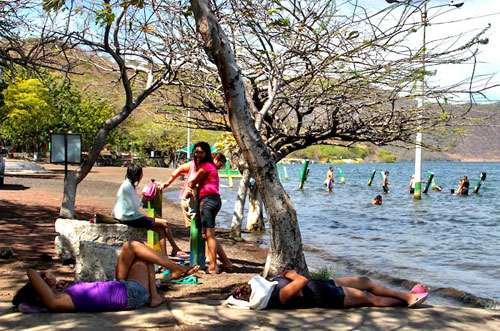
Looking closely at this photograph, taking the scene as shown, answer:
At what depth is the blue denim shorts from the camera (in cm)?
537

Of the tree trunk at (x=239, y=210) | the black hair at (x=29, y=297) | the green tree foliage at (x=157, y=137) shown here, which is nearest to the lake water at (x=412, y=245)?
the tree trunk at (x=239, y=210)

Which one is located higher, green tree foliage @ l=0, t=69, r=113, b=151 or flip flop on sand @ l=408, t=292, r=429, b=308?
green tree foliage @ l=0, t=69, r=113, b=151

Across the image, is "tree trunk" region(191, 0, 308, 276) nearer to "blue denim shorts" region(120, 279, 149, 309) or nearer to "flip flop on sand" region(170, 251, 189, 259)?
"blue denim shorts" region(120, 279, 149, 309)

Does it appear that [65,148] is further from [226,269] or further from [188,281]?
[188,281]

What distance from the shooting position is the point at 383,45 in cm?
785

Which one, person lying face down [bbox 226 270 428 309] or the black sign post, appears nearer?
person lying face down [bbox 226 270 428 309]

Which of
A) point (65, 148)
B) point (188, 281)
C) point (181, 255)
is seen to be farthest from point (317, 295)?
point (65, 148)

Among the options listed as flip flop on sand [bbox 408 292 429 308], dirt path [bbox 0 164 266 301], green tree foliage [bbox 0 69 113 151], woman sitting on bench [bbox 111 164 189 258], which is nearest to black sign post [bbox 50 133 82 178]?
dirt path [bbox 0 164 266 301]

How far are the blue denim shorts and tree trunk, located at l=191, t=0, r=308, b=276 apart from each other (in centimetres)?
168

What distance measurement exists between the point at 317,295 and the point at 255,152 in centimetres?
170

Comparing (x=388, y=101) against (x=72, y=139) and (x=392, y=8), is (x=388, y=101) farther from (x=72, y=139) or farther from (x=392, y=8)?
(x=72, y=139)

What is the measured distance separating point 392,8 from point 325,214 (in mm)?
16783

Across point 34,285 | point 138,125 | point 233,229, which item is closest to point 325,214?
point 233,229

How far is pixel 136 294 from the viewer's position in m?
5.42
